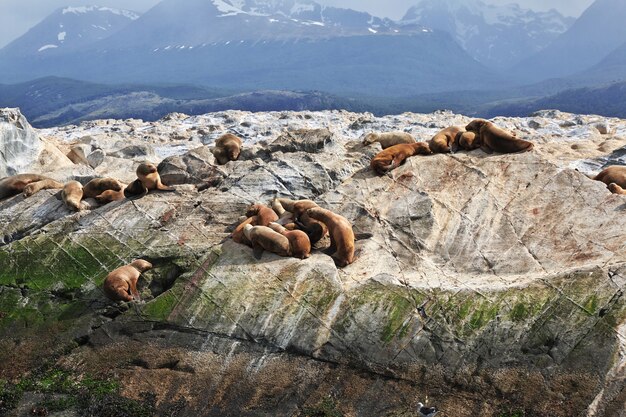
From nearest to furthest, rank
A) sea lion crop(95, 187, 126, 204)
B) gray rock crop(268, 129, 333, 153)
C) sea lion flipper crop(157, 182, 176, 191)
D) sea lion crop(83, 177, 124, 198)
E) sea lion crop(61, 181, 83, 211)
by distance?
sea lion crop(61, 181, 83, 211), sea lion crop(95, 187, 126, 204), sea lion flipper crop(157, 182, 176, 191), sea lion crop(83, 177, 124, 198), gray rock crop(268, 129, 333, 153)

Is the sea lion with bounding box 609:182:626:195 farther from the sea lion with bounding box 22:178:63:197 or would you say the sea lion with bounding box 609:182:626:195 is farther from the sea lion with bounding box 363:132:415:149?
the sea lion with bounding box 22:178:63:197

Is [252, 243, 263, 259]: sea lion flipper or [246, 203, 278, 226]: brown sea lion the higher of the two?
[246, 203, 278, 226]: brown sea lion

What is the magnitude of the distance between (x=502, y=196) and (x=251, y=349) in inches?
263

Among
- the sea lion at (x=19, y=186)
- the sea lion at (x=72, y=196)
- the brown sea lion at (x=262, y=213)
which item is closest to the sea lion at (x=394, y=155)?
the brown sea lion at (x=262, y=213)

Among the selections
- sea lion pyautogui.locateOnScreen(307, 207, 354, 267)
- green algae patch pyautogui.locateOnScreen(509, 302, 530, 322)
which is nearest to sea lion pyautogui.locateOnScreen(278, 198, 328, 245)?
sea lion pyautogui.locateOnScreen(307, 207, 354, 267)

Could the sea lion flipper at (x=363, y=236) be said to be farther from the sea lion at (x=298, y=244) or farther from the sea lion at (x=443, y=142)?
the sea lion at (x=443, y=142)

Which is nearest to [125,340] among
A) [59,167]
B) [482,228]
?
[482,228]

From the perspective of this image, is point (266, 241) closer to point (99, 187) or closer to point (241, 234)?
point (241, 234)

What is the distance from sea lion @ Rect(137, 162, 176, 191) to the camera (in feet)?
52.7

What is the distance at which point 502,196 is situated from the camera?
14250 millimetres

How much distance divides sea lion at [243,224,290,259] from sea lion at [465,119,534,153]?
624 centimetres


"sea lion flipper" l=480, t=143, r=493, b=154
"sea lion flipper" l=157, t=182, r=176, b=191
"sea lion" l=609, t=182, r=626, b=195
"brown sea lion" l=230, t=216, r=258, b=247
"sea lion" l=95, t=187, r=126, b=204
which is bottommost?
"brown sea lion" l=230, t=216, r=258, b=247

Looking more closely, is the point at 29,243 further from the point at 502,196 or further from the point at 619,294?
the point at 619,294

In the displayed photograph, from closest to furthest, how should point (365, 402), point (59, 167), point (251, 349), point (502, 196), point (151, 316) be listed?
point (365, 402) → point (251, 349) → point (151, 316) → point (502, 196) → point (59, 167)
